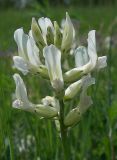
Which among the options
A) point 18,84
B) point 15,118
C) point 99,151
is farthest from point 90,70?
point 15,118

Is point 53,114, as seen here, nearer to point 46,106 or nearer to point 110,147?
point 46,106

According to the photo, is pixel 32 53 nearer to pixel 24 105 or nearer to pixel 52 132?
pixel 24 105

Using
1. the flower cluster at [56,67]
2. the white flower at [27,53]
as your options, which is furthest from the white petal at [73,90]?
the white flower at [27,53]

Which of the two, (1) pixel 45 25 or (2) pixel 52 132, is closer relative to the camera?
(1) pixel 45 25

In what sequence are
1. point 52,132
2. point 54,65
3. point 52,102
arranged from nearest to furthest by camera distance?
point 54,65 → point 52,102 → point 52,132

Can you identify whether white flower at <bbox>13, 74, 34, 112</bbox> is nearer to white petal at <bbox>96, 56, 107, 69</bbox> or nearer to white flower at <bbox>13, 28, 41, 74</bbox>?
white flower at <bbox>13, 28, 41, 74</bbox>

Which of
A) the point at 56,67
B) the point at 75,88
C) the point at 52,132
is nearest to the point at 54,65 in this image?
the point at 56,67

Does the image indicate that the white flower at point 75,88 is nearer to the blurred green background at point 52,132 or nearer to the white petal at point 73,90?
the white petal at point 73,90
